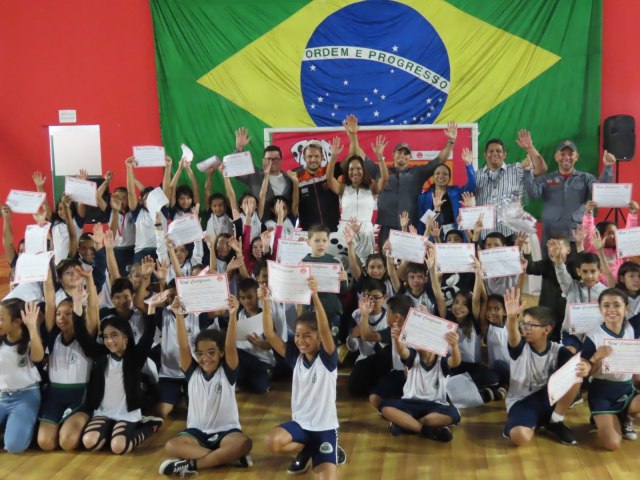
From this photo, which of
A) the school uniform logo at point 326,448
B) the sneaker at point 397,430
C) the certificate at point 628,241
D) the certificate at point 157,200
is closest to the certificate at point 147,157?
the certificate at point 157,200

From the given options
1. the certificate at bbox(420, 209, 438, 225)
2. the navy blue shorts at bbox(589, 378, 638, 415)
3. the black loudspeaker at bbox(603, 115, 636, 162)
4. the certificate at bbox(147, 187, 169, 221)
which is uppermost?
the black loudspeaker at bbox(603, 115, 636, 162)

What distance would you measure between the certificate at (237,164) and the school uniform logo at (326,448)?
2.98 meters

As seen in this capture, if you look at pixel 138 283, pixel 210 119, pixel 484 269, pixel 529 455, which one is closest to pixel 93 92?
pixel 210 119

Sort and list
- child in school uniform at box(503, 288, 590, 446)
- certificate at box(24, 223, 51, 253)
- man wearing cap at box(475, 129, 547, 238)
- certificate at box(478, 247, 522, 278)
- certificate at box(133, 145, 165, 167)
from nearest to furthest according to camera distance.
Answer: child in school uniform at box(503, 288, 590, 446) < certificate at box(478, 247, 522, 278) < certificate at box(24, 223, 51, 253) < man wearing cap at box(475, 129, 547, 238) < certificate at box(133, 145, 165, 167)

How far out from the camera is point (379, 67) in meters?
8.34

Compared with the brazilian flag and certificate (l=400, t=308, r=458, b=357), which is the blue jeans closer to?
certificate (l=400, t=308, r=458, b=357)

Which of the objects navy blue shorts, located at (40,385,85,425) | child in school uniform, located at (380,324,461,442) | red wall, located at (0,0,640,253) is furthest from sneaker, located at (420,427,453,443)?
red wall, located at (0,0,640,253)

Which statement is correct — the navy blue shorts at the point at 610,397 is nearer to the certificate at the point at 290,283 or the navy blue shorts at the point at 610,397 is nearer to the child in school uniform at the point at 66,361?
the certificate at the point at 290,283

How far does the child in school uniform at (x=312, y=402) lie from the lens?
341 cm

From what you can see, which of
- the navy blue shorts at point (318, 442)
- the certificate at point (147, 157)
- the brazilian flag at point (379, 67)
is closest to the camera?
the navy blue shorts at point (318, 442)

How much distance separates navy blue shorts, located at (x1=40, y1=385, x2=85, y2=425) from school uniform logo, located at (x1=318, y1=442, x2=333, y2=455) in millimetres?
1559

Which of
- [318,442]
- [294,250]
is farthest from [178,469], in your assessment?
[294,250]

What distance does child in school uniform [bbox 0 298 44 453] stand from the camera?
152 inches

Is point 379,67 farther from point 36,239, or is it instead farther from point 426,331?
point 426,331
